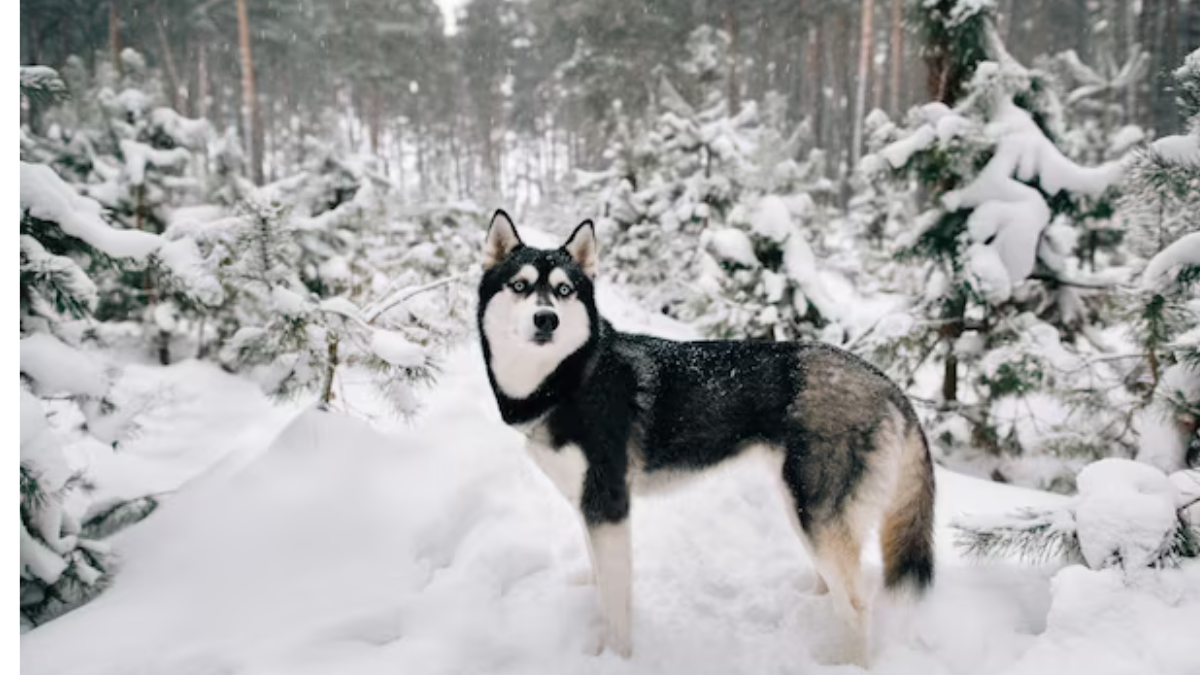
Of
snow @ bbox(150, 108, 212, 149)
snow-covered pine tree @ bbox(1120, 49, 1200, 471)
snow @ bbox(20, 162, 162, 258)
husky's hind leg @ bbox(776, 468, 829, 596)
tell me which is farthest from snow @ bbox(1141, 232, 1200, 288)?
snow @ bbox(150, 108, 212, 149)

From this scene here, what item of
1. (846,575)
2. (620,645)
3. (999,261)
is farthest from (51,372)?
(999,261)

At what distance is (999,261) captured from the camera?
4836 mm

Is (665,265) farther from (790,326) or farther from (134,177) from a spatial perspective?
(134,177)

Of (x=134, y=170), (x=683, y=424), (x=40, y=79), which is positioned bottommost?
(x=683, y=424)

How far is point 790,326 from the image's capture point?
6047 mm

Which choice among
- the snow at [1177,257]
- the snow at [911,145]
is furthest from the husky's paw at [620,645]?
the snow at [911,145]

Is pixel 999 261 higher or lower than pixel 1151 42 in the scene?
lower

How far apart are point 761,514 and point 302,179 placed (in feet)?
28.3

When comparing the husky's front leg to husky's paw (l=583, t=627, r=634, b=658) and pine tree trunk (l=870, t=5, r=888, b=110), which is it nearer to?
husky's paw (l=583, t=627, r=634, b=658)

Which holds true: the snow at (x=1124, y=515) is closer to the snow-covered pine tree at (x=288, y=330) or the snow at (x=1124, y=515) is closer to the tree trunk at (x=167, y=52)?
the snow-covered pine tree at (x=288, y=330)

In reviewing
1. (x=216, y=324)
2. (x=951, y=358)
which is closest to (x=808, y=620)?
(x=951, y=358)

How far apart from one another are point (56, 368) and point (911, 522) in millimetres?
4234

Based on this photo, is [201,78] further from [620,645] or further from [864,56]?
[620,645]

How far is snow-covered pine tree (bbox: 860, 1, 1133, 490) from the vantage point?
4.79 m
